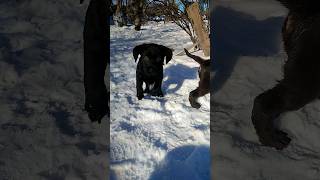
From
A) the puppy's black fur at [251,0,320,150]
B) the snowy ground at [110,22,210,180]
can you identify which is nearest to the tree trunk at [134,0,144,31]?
the snowy ground at [110,22,210,180]

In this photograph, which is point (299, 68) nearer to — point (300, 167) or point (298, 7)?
point (298, 7)

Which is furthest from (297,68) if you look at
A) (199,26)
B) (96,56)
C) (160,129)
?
(199,26)

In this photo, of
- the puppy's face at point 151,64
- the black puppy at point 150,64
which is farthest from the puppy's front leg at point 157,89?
the puppy's face at point 151,64

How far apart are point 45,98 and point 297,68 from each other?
2.87 feet

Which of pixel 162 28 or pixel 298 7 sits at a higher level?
pixel 298 7

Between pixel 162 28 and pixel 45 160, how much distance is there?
730 centimetres

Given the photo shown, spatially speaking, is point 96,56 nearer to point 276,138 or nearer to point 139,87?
point 276,138

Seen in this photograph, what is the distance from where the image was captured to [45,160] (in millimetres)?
1452

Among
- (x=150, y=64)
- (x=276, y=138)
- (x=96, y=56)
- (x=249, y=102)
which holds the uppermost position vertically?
(x=96, y=56)

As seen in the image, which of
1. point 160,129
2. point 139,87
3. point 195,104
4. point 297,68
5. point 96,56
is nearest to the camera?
point 297,68

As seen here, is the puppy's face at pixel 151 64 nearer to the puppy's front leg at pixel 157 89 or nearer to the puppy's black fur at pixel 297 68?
the puppy's front leg at pixel 157 89

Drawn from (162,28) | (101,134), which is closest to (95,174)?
(101,134)

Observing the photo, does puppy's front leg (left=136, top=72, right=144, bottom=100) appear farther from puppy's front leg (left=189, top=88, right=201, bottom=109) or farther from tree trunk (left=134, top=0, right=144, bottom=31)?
tree trunk (left=134, top=0, right=144, bottom=31)

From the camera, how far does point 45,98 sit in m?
1.41
